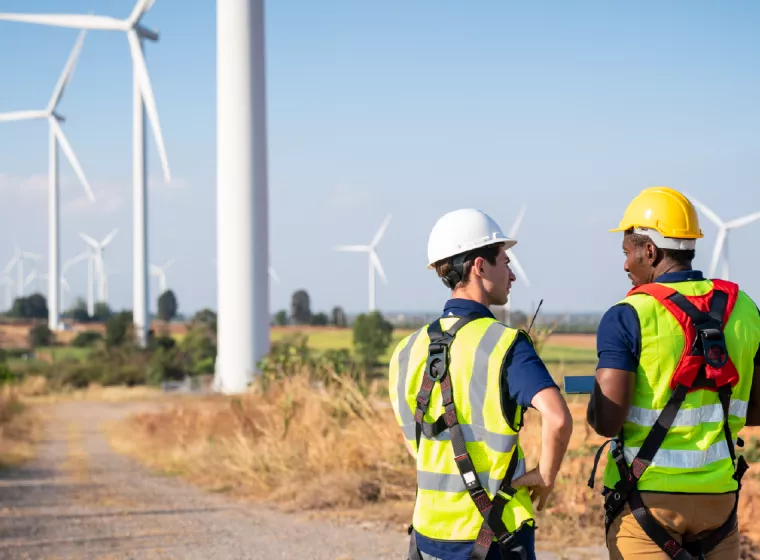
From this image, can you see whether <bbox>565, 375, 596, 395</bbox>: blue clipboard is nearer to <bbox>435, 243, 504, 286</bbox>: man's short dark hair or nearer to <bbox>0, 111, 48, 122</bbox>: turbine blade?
<bbox>435, 243, 504, 286</bbox>: man's short dark hair

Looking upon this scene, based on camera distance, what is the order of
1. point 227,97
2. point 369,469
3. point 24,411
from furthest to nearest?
point 24,411 → point 227,97 → point 369,469

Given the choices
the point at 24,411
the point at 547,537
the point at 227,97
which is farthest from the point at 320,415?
the point at 24,411

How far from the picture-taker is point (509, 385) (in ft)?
10.6

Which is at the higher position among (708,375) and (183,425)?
(708,375)

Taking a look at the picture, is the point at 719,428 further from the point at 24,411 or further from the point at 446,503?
the point at 24,411

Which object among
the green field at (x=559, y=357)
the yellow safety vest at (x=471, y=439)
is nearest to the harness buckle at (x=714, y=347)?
the yellow safety vest at (x=471, y=439)

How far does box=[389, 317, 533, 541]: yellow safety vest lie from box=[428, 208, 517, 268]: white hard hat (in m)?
0.29

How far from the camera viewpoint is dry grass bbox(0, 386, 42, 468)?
51.1 ft

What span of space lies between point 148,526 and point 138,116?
3462cm

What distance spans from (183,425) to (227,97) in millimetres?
10854

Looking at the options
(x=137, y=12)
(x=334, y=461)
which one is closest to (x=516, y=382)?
(x=334, y=461)

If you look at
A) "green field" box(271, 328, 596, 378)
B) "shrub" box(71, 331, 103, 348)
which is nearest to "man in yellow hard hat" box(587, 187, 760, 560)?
"green field" box(271, 328, 596, 378)

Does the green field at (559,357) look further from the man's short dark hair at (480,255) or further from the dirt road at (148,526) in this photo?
the man's short dark hair at (480,255)

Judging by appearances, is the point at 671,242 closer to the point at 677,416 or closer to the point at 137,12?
the point at 677,416
